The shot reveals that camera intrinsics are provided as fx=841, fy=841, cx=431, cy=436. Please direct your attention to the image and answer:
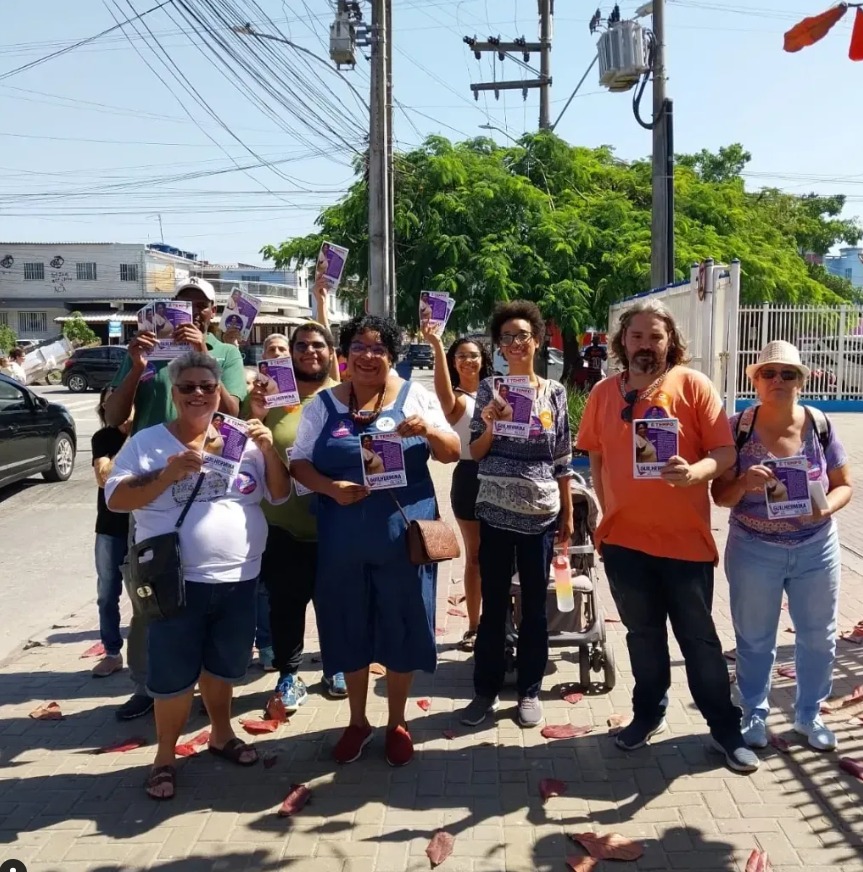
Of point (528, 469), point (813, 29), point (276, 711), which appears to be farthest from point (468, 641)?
point (813, 29)

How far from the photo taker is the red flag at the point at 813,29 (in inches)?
83.0

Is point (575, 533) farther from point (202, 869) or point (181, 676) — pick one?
point (202, 869)

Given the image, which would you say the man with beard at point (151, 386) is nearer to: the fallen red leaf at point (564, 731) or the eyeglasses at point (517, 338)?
the eyeglasses at point (517, 338)

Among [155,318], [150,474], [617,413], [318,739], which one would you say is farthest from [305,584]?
[617,413]

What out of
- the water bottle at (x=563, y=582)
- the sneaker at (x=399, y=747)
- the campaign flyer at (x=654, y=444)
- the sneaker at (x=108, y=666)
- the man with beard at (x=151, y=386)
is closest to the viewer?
the campaign flyer at (x=654, y=444)

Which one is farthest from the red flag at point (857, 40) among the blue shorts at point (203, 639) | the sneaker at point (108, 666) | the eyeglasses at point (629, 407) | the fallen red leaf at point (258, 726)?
the sneaker at point (108, 666)

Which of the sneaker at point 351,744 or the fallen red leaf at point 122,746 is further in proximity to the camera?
the fallen red leaf at point 122,746

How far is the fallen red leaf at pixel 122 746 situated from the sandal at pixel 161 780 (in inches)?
16.5

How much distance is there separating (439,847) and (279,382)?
84.5 inches

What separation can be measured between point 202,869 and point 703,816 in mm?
1913

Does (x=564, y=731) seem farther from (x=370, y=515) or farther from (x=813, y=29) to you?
Result: (x=813, y=29)

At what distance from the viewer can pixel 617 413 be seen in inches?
143

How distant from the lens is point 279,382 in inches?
159

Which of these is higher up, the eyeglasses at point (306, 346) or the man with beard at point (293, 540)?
the eyeglasses at point (306, 346)
